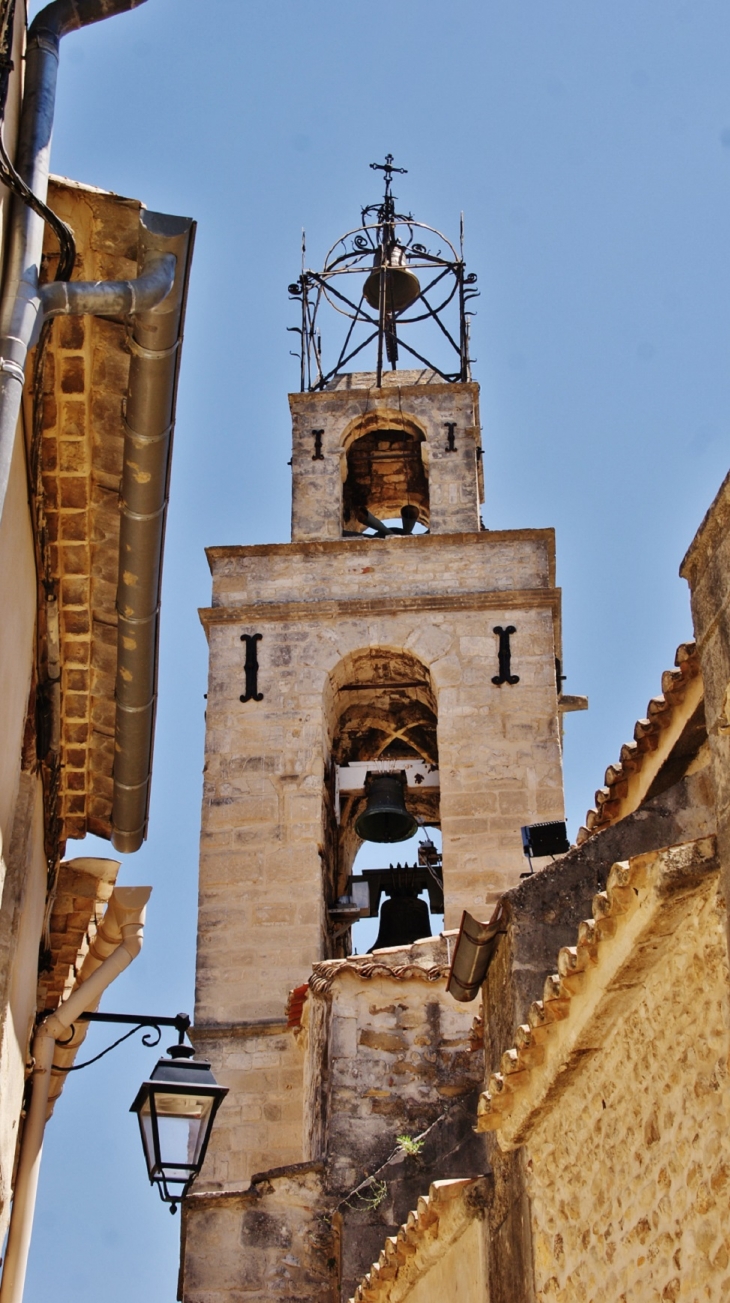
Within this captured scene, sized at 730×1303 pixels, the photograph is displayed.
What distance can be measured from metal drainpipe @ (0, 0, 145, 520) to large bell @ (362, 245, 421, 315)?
1372 cm

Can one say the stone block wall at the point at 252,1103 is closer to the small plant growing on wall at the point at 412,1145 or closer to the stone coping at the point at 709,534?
the small plant growing on wall at the point at 412,1145

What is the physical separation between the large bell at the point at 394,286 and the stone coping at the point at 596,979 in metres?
13.2

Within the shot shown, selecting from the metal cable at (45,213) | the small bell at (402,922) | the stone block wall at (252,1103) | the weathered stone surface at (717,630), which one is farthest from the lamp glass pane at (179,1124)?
the small bell at (402,922)

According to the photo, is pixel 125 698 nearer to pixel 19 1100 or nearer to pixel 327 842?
pixel 19 1100

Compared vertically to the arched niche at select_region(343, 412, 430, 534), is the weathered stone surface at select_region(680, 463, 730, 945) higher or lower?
lower

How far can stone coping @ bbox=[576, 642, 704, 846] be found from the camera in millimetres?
6797

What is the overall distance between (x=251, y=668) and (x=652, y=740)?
841cm

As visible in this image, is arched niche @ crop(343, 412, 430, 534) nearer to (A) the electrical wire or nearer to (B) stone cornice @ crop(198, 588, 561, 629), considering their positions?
(B) stone cornice @ crop(198, 588, 561, 629)

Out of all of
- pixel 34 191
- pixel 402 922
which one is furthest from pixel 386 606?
pixel 34 191

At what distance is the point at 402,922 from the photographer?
543 inches

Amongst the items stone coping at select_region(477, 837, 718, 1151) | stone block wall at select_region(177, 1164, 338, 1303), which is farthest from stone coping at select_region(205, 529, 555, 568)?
stone coping at select_region(477, 837, 718, 1151)

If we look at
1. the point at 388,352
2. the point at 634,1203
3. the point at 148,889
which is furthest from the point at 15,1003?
the point at 388,352

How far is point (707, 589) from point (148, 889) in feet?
8.49

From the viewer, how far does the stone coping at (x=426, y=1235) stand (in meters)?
7.26
